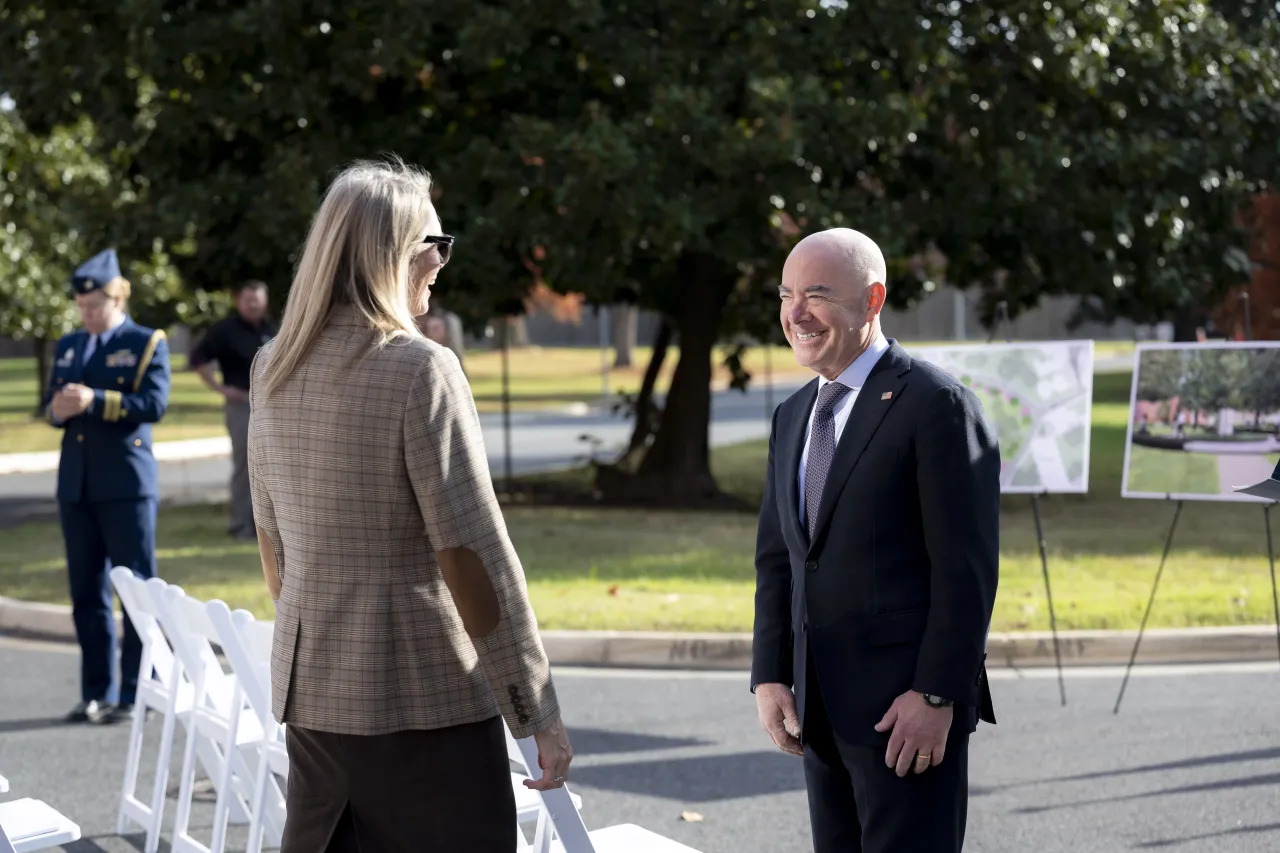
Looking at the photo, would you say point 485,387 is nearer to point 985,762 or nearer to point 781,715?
point 985,762

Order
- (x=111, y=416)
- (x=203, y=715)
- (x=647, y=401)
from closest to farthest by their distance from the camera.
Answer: (x=203, y=715) < (x=111, y=416) < (x=647, y=401)

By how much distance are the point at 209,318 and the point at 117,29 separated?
823 inches

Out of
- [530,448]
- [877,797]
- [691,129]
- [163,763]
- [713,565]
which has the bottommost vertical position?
[530,448]

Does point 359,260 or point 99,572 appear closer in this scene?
point 359,260

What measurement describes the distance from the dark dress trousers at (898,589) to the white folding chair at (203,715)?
2236 millimetres

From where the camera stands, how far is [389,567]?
2980 millimetres

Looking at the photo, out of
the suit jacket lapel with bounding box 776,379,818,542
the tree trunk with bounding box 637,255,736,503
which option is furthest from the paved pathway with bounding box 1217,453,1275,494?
the tree trunk with bounding box 637,255,736,503

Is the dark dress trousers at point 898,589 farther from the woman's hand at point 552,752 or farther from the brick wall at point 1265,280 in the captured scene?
the brick wall at point 1265,280

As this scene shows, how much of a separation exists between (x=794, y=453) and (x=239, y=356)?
10195 mm

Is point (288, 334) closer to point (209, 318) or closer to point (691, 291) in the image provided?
point (691, 291)

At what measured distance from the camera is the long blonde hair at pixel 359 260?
2988mm

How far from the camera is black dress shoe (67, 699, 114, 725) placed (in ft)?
24.1

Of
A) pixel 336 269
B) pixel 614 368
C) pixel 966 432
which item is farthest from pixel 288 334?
pixel 614 368

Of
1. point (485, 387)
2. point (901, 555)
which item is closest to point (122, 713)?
point (901, 555)
